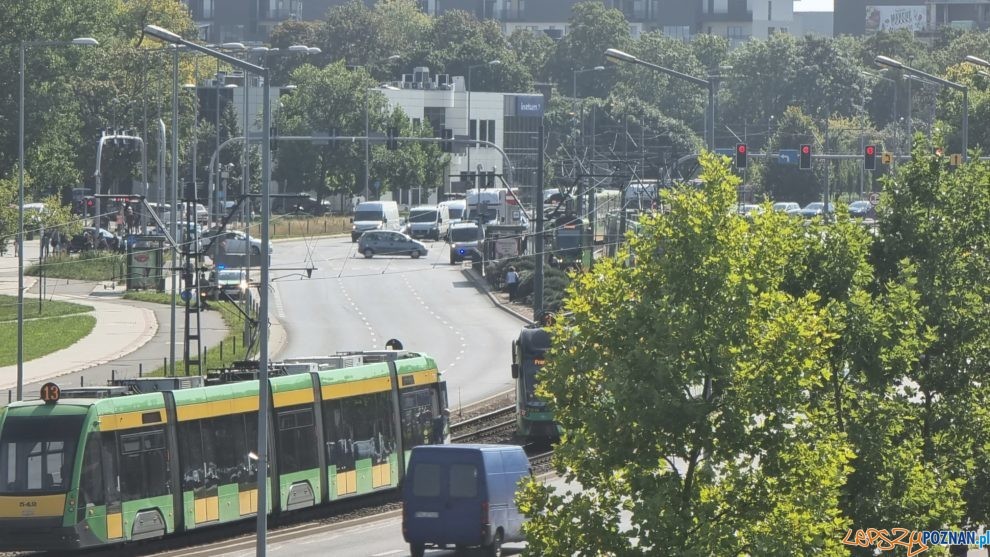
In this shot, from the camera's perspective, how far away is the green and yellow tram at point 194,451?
26.7 m

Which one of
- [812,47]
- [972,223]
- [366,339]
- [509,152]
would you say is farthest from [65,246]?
[812,47]

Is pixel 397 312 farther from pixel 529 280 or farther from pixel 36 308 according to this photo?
pixel 36 308

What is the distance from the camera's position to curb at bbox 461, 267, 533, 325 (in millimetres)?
70488

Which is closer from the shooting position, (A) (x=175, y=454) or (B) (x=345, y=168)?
(A) (x=175, y=454)

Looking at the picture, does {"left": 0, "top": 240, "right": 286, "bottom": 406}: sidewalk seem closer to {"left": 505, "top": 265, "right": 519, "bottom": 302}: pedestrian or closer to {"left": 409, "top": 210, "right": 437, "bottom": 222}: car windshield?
{"left": 505, "top": 265, "right": 519, "bottom": 302}: pedestrian

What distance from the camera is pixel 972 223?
24.3 metres

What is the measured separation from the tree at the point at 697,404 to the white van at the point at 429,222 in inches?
3055

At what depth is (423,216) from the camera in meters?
101

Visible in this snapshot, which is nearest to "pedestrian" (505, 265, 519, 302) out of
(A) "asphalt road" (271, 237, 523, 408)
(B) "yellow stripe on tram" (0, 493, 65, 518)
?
(A) "asphalt road" (271, 237, 523, 408)

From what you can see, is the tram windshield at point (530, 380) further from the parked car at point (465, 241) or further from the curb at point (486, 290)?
the parked car at point (465, 241)

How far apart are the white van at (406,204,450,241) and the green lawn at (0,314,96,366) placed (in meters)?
34.0

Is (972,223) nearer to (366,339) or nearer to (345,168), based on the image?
(366,339)

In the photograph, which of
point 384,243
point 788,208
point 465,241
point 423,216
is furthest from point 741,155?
point 423,216

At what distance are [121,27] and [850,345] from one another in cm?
12519
